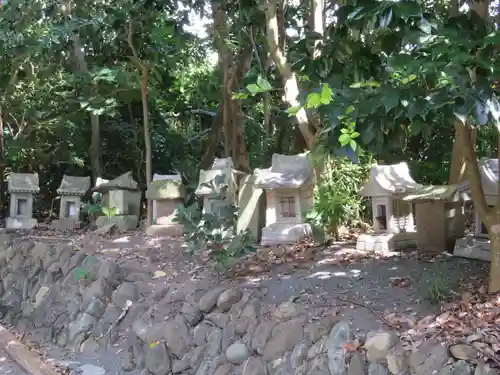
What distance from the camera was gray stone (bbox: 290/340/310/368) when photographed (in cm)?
375

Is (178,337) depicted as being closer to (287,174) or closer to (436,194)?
(287,174)

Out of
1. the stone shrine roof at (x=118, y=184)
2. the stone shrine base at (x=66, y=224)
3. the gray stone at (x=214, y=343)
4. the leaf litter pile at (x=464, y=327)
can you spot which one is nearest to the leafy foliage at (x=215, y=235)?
the gray stone at (x=214, y=343)

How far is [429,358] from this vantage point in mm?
3016

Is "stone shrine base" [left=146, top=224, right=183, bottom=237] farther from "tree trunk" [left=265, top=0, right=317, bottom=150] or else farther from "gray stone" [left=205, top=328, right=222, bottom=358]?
"gray stone" [left=205, top=328, right=222, bottom=358]

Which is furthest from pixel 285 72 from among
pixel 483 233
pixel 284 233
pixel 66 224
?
pixel 66 224

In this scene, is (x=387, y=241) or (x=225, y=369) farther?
(x=387, y=241)

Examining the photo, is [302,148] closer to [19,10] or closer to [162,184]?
[162,184]

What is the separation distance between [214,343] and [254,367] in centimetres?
62

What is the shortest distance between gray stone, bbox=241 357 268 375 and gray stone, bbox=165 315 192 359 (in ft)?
2.89

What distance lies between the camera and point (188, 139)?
1258 centimetres

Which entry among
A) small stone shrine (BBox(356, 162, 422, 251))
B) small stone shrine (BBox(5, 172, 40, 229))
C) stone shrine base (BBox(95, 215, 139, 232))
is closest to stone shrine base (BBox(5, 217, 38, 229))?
small stone shrine (BBox(5, 172, 40, 229))

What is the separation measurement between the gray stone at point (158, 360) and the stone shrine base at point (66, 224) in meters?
5.67

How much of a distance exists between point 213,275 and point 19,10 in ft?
16.4

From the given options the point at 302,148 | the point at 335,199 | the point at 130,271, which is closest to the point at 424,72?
the point at 335,199
